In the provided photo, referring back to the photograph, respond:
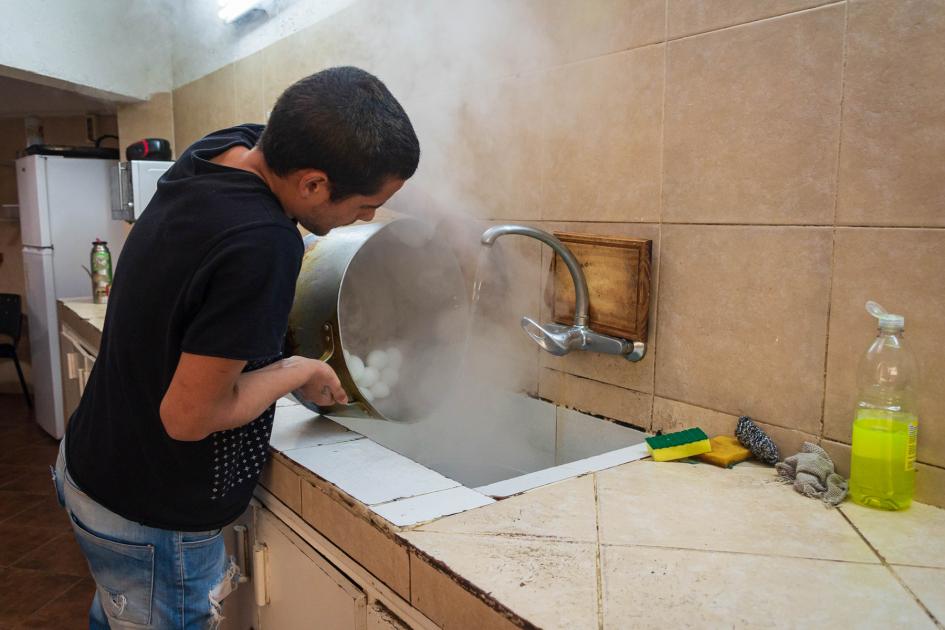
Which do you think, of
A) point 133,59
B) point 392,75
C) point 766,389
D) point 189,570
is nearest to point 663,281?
point 766,389

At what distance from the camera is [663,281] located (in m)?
1.37

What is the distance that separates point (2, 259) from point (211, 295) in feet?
19.5

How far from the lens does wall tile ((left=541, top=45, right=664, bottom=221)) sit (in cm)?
136

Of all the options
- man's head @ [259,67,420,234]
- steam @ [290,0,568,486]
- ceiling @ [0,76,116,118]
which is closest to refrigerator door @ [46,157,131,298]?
ceiling @ [0,76,116,118]

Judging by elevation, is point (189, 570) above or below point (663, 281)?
below

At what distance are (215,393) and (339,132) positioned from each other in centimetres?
39

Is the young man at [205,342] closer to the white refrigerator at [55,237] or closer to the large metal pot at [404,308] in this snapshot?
the large metal pot at [404,308]

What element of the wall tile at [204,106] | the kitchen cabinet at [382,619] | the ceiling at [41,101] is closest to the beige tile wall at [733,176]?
the kitchen cabinet at [382,619]

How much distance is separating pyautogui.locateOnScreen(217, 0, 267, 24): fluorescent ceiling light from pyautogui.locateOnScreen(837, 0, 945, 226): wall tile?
7.75 ft

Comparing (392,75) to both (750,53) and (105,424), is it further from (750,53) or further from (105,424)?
(105,424)

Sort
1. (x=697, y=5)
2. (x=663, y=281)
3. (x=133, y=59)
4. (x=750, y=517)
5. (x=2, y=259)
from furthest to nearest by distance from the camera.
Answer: (x=2, y=259) < (x=133, y=59) < (x=663, y=281) < (x=697, y=5) < (x=750, y=517)

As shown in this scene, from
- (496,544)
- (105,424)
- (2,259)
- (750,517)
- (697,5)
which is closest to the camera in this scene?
(496,544)

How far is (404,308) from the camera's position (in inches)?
65.4

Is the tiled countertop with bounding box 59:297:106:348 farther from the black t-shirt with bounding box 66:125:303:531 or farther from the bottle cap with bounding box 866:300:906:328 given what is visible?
the bottle cap with bounding box 866:300:906:328
